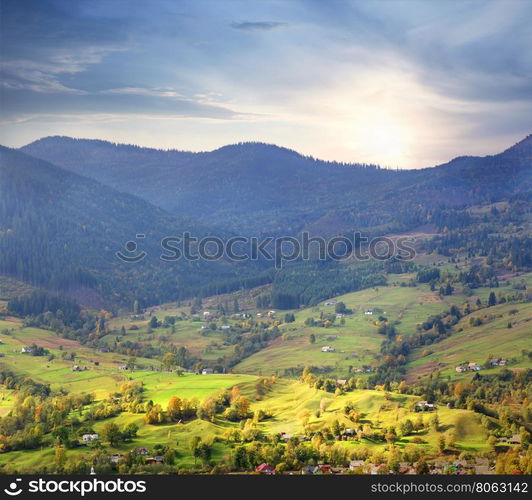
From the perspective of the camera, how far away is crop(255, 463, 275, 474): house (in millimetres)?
25625

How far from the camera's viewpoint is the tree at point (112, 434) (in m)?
29.6

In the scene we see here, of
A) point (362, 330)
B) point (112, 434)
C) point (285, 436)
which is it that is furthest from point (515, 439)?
point (362, 330)

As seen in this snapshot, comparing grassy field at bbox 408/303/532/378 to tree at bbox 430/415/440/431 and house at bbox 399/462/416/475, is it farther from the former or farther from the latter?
house at bbox 399/462/416/475

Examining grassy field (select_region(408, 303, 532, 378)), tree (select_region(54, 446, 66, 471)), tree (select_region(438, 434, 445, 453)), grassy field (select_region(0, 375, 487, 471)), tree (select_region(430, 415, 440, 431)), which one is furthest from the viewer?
grassy field (select_region(408, 303, 532, 378))

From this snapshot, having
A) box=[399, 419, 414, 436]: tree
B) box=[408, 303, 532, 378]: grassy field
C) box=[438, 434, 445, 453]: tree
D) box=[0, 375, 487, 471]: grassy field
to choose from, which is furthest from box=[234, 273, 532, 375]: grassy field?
box=[438, 434, 445, 453]: tree

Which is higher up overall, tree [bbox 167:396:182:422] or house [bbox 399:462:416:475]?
tree [bbox 167:396:182:422]

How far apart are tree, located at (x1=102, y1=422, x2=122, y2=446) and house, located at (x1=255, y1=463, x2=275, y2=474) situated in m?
6.60

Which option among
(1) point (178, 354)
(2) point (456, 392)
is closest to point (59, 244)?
(1) point (178, 354)

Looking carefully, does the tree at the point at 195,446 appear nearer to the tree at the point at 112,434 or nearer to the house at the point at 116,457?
the house at the point at 116,457

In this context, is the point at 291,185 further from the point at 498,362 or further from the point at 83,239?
the point at 498,362

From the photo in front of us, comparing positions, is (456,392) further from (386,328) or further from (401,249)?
(401,249)

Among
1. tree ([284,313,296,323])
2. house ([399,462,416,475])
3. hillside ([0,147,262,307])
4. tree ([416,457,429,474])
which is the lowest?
house ([399,462,416,475])

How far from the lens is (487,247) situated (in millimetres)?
86500

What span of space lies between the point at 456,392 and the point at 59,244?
6117cm
